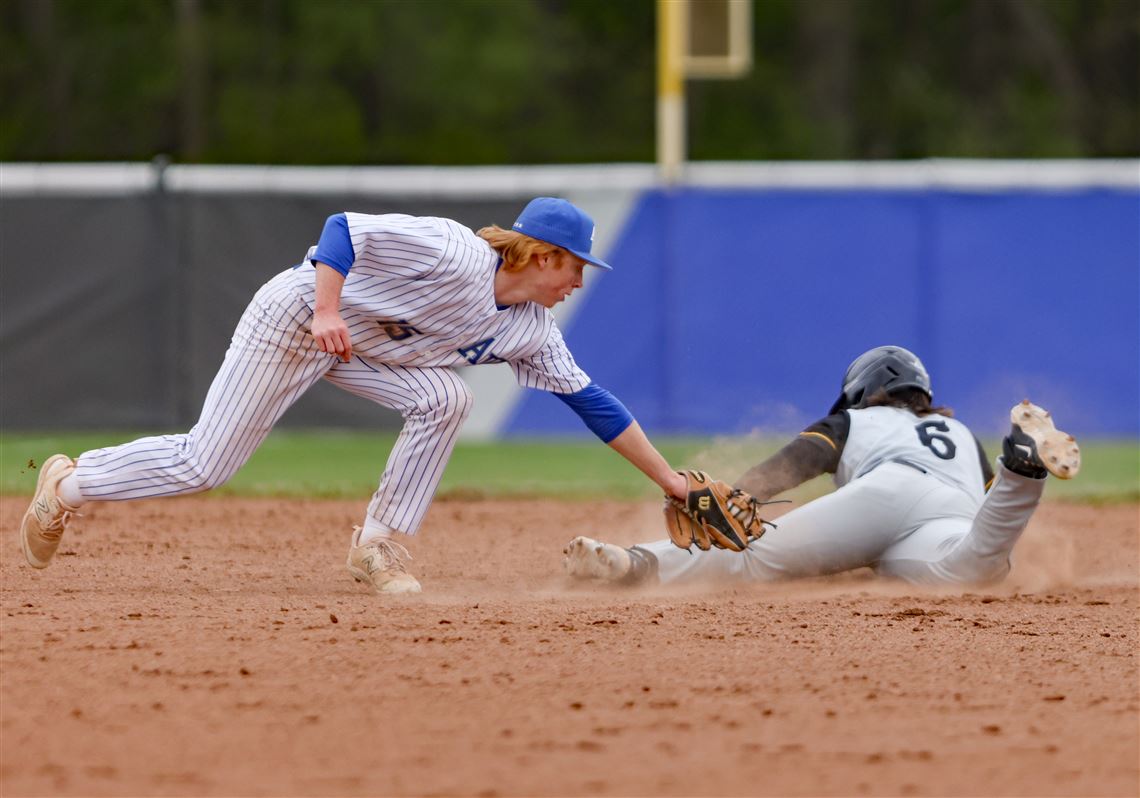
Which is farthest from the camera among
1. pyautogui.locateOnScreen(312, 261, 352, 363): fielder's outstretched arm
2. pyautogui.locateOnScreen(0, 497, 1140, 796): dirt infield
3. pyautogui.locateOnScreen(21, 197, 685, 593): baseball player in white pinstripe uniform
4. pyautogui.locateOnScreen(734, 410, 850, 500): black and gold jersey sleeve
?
pyautogui.locateOnScreen(734, 410, 850, 500): black and gold jersey sleeve

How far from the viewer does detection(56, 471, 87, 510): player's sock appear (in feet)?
15.0

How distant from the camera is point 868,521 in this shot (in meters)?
4.89

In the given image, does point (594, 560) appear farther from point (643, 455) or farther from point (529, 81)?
point (529, 81)

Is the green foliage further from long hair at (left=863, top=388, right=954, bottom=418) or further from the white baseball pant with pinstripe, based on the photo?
the white baseball pant with pinstripe

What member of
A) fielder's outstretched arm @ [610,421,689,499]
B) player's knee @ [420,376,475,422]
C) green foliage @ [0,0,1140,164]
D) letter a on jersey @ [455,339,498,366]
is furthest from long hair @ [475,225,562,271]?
green foliage @ [0,0,1140,164]

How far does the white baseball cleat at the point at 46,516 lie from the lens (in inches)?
181

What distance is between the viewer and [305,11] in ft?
84.3

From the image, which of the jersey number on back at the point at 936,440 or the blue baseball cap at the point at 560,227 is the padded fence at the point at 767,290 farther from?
the blue baseball cap at the point at 560,227

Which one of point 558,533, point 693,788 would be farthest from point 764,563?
point 693,788

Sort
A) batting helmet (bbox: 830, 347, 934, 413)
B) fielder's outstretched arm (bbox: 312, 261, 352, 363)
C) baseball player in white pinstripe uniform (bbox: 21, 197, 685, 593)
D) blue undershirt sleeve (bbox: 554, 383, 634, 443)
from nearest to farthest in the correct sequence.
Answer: fielder's outstretched arm (bbox: 312, 261, 352, 363), baseball player in white pinstripe uniform (bbox: 21, 197, 685, 593), blue undershirt sleeve (bbox: 554, 383, 634, 443), batting helmet (bbox: 830, 347, 934, 413)

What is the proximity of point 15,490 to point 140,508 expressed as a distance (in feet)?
2.30

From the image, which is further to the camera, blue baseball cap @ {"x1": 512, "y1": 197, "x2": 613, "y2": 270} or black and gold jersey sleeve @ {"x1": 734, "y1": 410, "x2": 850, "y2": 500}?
black and gold jersey sleeve @ {"x1": 734, "y1": 410, "x2": 850, "y2": 500}

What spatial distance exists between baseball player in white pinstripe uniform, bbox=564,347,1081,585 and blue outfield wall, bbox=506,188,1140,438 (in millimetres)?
5724

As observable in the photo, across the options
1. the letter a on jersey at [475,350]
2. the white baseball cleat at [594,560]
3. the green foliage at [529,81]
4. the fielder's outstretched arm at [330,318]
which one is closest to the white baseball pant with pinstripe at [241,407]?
the letter a on jersey at [475,350]
